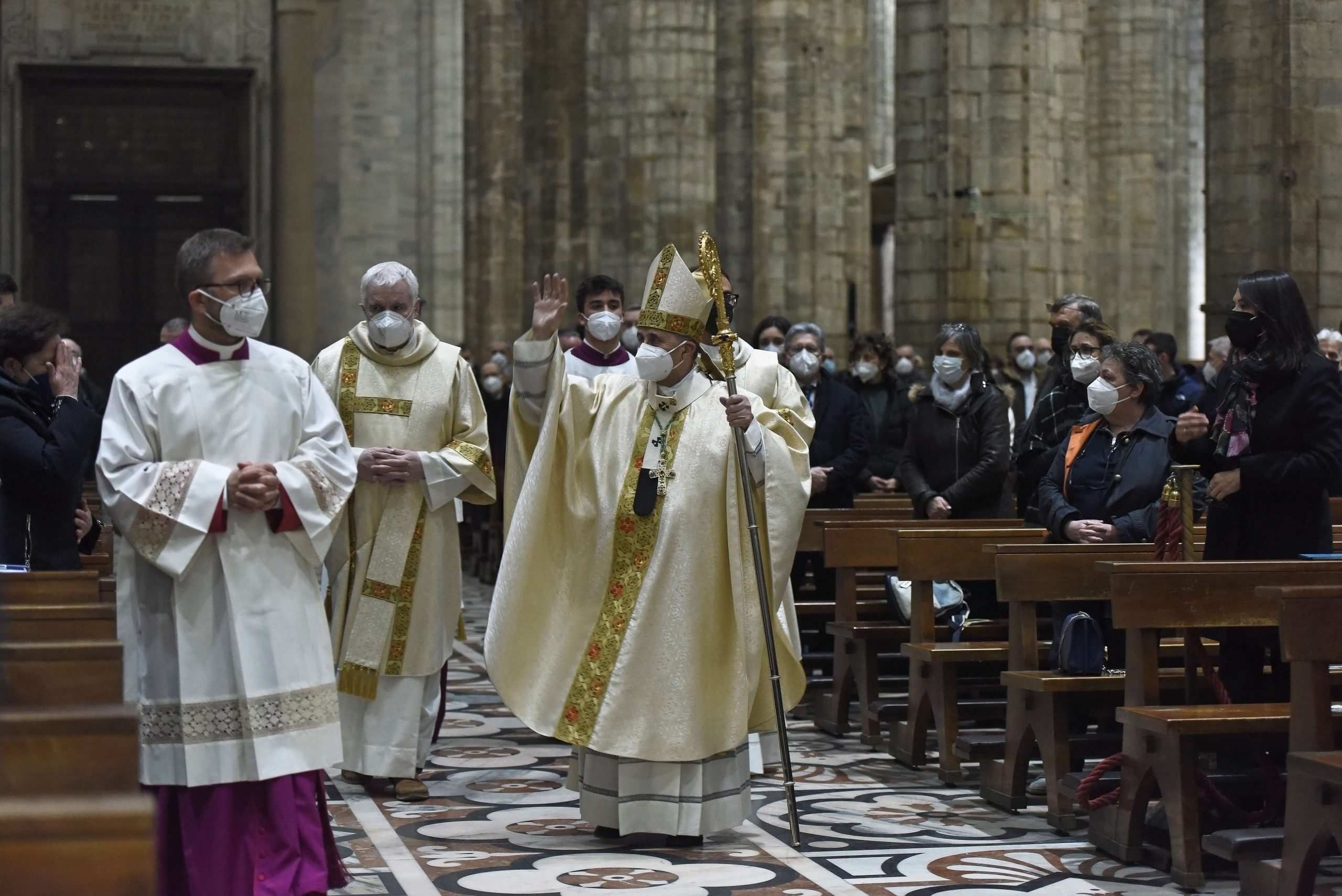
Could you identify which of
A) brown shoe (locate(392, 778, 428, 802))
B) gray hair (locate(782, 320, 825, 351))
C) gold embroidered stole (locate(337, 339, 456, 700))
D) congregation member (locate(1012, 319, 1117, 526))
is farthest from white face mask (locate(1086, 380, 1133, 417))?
gray hair (locate(782, 320, 825, 351))

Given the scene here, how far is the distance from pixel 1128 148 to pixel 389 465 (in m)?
18.6

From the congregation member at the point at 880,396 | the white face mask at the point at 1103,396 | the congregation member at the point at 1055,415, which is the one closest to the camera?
the white face mask at the point at 1103,396

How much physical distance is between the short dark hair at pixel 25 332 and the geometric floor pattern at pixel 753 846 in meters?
1.90

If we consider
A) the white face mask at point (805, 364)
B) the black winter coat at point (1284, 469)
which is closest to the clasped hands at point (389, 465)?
the black winter coat at point (1284, 469)

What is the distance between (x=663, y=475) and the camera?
661cm

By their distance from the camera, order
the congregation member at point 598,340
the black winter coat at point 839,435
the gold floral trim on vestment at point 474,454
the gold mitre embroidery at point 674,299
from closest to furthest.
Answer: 1. the gold mitre embroidery at point 674,299
2. the gold floral trim on vestment at point 474,454
3. the congregation member at point 598,340
4. the black winter coat at point 839,435

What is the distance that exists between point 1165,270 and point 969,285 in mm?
13330

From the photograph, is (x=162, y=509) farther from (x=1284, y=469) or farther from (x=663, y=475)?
(x=1284, y=469)

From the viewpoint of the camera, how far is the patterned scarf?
6188mm

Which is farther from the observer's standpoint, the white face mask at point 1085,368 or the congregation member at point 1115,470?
the white face mask at point 1085,368

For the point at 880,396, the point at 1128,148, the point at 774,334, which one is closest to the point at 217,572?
the point at 774,334

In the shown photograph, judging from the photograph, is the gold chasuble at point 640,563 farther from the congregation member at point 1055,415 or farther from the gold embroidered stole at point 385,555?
the congregation member at point 1055,415

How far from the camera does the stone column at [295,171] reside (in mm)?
21828

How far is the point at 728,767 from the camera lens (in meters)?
6.45
